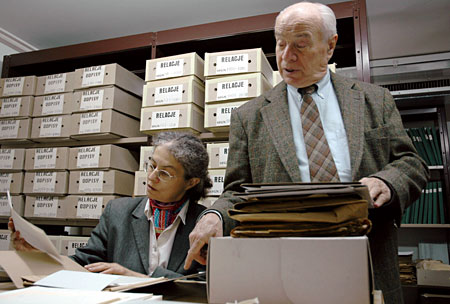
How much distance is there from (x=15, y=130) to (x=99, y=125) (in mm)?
622

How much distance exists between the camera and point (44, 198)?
221cm

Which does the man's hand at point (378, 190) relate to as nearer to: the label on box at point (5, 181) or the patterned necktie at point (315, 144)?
the patterned necktie at point (315, 144)

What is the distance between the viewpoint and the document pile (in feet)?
1.62

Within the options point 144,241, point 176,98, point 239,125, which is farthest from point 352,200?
point 176,98

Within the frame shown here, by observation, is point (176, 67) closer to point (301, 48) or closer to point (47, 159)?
point (47, 159)

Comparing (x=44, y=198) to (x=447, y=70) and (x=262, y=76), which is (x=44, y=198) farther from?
(x=447, y=70)

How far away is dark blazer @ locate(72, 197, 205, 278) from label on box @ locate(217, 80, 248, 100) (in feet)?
2.09

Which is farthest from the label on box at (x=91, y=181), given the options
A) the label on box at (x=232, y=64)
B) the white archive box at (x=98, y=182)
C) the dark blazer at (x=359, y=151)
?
the dark blazer at (x=359, y=151)

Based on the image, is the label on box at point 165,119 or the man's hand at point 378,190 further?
the label on box at point 165,119

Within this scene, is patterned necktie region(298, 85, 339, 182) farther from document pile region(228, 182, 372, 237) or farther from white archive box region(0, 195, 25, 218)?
white archive box region(0, 195, 25, 218)

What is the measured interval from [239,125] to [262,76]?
82cm

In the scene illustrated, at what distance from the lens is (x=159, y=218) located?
1435 millimetres

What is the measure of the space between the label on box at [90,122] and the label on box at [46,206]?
444 millimetres

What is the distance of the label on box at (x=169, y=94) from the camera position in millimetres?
1971
